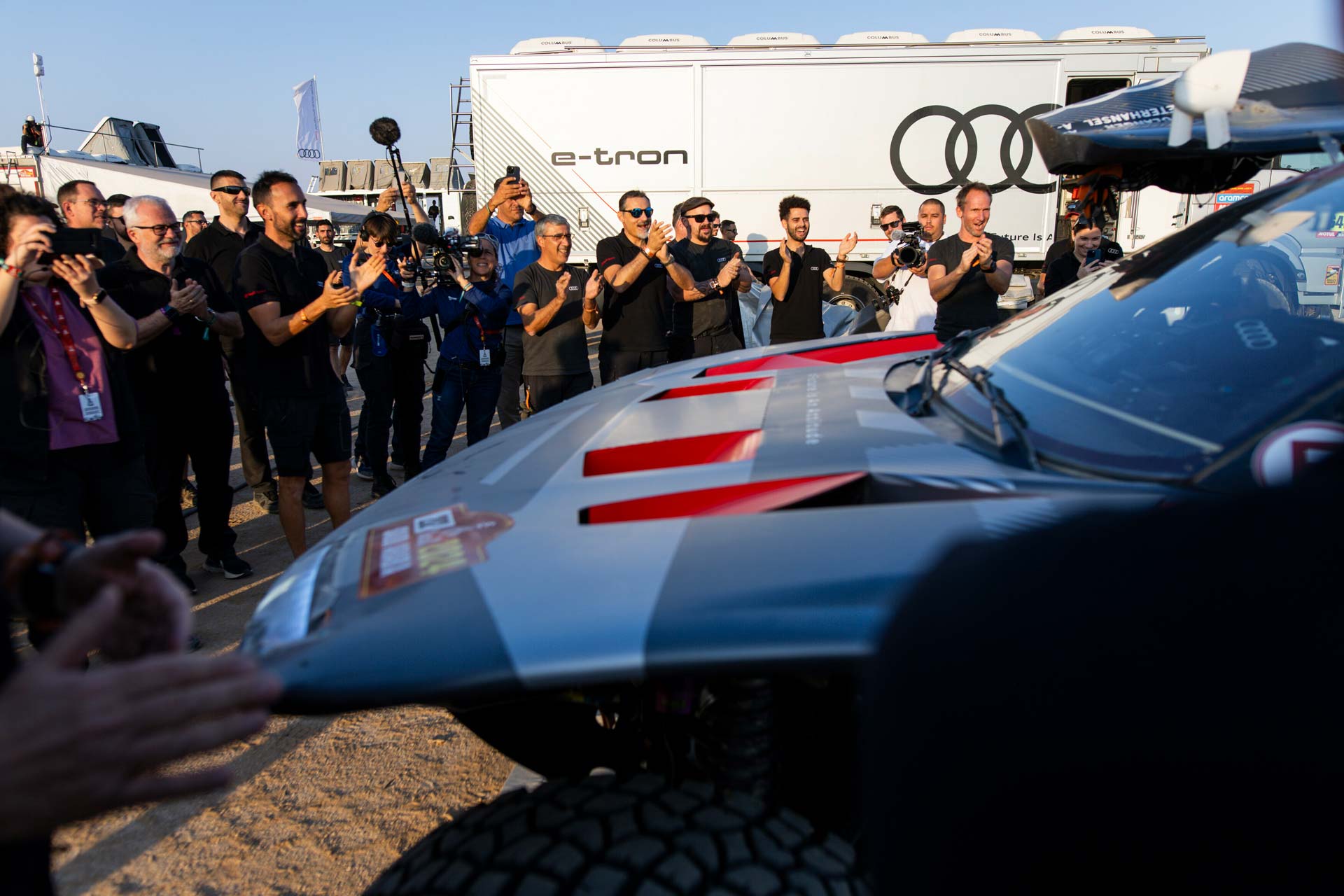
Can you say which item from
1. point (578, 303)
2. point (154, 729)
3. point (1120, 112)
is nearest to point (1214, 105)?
point (1120, 112)

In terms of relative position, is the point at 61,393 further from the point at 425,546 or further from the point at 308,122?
the point at 308,122

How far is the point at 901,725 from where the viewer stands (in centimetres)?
61

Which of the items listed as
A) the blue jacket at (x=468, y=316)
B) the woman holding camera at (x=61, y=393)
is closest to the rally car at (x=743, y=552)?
the woman holding camera at (x=61, y=393)

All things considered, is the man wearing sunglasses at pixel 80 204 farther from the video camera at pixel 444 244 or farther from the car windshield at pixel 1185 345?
the car windshield at pixel 1185 345

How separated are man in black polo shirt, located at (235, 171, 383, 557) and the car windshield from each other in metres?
2.89

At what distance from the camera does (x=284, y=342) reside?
3.78 metres

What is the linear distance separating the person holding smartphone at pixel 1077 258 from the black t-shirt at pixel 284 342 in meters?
3.94

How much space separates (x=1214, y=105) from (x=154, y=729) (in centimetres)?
244

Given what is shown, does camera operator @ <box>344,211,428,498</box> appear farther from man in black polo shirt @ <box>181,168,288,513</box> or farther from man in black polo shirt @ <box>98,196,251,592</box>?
man in black polo shirt @ <box>98,196,251,592</box>

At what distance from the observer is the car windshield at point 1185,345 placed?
55.8 inches

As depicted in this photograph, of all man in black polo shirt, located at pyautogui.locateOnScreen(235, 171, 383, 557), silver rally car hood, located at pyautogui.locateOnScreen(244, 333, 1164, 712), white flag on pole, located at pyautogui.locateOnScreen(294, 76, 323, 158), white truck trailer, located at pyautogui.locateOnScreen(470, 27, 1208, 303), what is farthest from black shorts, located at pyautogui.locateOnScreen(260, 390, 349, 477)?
white flag on pole, located at pyautogui.locateOnScreen(294, 76, 323, 158)

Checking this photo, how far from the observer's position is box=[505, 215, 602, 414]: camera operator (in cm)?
496

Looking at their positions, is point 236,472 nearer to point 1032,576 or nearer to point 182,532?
point 182,532

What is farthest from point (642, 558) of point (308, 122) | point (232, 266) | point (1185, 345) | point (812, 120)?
point (308, 122)
